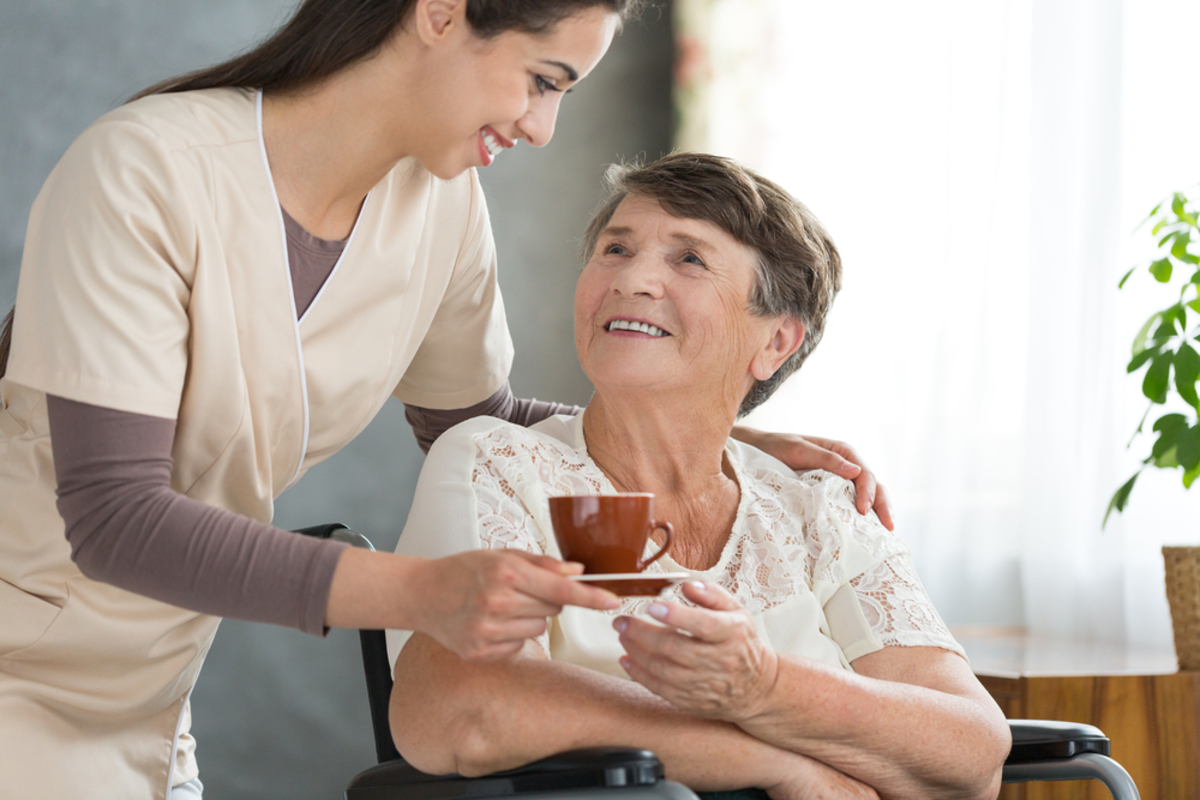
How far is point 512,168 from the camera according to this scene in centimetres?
334

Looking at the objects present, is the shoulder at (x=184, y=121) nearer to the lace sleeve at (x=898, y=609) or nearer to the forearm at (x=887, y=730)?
the forearm at (x=887, y=730)

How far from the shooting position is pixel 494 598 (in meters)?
0.84

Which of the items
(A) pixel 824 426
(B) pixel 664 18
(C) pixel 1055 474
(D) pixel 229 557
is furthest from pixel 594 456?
(B) pixel 664 18

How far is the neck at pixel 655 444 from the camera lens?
1.50 metres

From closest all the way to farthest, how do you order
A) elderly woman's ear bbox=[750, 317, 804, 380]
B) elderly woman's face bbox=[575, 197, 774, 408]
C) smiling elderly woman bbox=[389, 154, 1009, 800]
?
smiling elderly woman bbox=[389, 154, 1009, 800]
elderly woman's face bbox=[575, 197, 774, 408]
elderly woman's ear bbox=[750, 317, 804, 380]

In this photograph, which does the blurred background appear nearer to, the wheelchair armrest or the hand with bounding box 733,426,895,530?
the hand with bounding box 733,426,895,530

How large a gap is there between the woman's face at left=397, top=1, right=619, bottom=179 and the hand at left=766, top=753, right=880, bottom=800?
0.79 m

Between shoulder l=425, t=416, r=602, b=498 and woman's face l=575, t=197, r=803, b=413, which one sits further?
woman's face l=575, t=197, r=803, b=413

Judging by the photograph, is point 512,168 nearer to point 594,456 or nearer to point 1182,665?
point 594,456

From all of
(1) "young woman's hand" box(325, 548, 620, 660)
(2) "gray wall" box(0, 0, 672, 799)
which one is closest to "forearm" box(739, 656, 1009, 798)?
(1) "young woman's hand" box(325, 548, 620, 660)

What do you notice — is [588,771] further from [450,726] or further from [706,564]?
[706,564]

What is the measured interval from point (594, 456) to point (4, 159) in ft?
5.83

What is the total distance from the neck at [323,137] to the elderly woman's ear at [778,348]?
25.5 inches

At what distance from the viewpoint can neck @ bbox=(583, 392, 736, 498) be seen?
150 centimetres
